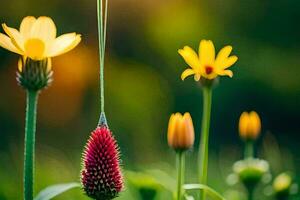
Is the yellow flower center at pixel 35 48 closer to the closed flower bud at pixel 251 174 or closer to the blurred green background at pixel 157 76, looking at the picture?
the closed flower bud at pixel 251 174

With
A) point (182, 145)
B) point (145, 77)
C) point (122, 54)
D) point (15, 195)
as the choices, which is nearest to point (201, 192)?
point (182, 145)

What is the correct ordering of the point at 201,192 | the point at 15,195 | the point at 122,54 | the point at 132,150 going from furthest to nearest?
the point at 122,54
the point at 132,150
the point at 15,195
the point at 201,192

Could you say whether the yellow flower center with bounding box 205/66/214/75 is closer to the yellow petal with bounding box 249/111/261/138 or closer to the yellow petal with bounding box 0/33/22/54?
the yellow petal with bounding box 249/111/261/138

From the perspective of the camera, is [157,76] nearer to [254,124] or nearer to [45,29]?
[254,124]

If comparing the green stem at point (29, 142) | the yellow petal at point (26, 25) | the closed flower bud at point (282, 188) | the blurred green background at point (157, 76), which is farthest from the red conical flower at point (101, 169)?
the blurred green background at point (157, 76)

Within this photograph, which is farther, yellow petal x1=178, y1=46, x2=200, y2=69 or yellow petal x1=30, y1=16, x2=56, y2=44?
yellow petal x1=178, y1=46, x2=200, y2=69

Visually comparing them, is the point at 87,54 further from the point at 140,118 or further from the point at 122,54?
the point at 140,118

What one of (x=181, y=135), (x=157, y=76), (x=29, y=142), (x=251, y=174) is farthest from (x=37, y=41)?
(x=157, y=76)

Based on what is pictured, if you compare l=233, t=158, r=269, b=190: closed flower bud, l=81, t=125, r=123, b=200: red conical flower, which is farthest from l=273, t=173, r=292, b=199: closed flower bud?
l=81, t=125, r=123, b=200: red conical flower
